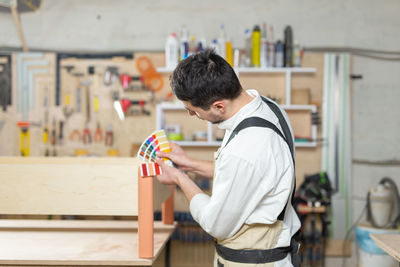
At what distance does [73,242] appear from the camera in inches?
87.4

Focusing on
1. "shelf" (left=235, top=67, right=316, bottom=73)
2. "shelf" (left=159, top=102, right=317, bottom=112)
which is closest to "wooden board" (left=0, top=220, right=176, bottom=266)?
"shelf" (left=159, top=102, right=317, bottom=112)

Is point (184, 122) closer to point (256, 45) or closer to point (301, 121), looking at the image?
point (256, 45)

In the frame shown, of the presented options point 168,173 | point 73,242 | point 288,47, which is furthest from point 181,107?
point 168,173

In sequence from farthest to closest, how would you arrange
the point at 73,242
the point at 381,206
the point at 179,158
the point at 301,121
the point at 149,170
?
1. the point at 301,121
2. the point at 381,206
3. the point at 73,242
4. the point at 179,158
5. the point at 149,170

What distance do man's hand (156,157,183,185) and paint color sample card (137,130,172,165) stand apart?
0.17 feet

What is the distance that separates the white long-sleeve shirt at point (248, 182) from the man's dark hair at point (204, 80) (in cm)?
14

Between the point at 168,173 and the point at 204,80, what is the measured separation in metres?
0.53

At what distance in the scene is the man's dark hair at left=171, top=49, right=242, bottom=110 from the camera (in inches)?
59.6

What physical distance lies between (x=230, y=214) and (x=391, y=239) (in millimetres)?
1095

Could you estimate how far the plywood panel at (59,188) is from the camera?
1.99 metres

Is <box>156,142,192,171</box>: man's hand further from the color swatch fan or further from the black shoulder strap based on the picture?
the black shoulder strap

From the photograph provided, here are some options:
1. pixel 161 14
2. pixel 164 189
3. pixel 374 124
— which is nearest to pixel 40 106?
pixel 161 14

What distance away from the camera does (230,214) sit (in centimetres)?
150

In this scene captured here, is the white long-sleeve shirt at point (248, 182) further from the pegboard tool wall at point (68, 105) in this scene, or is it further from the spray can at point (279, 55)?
the pegboard tool wall at point (68, 105)
